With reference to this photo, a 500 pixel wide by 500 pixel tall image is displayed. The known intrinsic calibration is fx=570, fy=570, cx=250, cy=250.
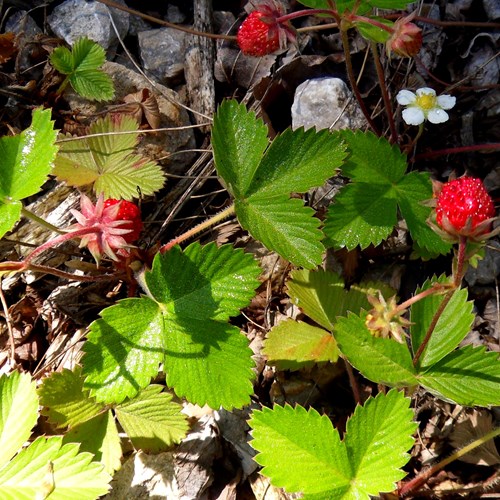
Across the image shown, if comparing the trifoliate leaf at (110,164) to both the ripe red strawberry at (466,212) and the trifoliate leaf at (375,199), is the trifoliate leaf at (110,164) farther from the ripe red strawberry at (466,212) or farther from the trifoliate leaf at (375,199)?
the ripe red strawberry at (466,212)

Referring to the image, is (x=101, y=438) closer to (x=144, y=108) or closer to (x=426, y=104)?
(x=144, y=108)

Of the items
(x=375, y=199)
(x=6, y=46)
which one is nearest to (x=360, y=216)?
(x=375, y=199)

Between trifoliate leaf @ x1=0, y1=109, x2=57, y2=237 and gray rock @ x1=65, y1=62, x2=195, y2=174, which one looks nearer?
trifoliate leaf @ x1=0, y1=109, x2=57, y2=237

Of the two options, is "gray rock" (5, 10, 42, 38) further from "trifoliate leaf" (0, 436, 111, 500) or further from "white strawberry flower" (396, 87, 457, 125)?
"trifoliate leaf" (0, 436, 111, 500)

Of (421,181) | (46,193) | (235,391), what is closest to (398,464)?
(235,391)

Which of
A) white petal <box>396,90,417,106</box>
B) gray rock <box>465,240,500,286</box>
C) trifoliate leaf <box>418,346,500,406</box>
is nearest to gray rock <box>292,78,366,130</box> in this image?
white petal <box>396,90,417,106</box>
